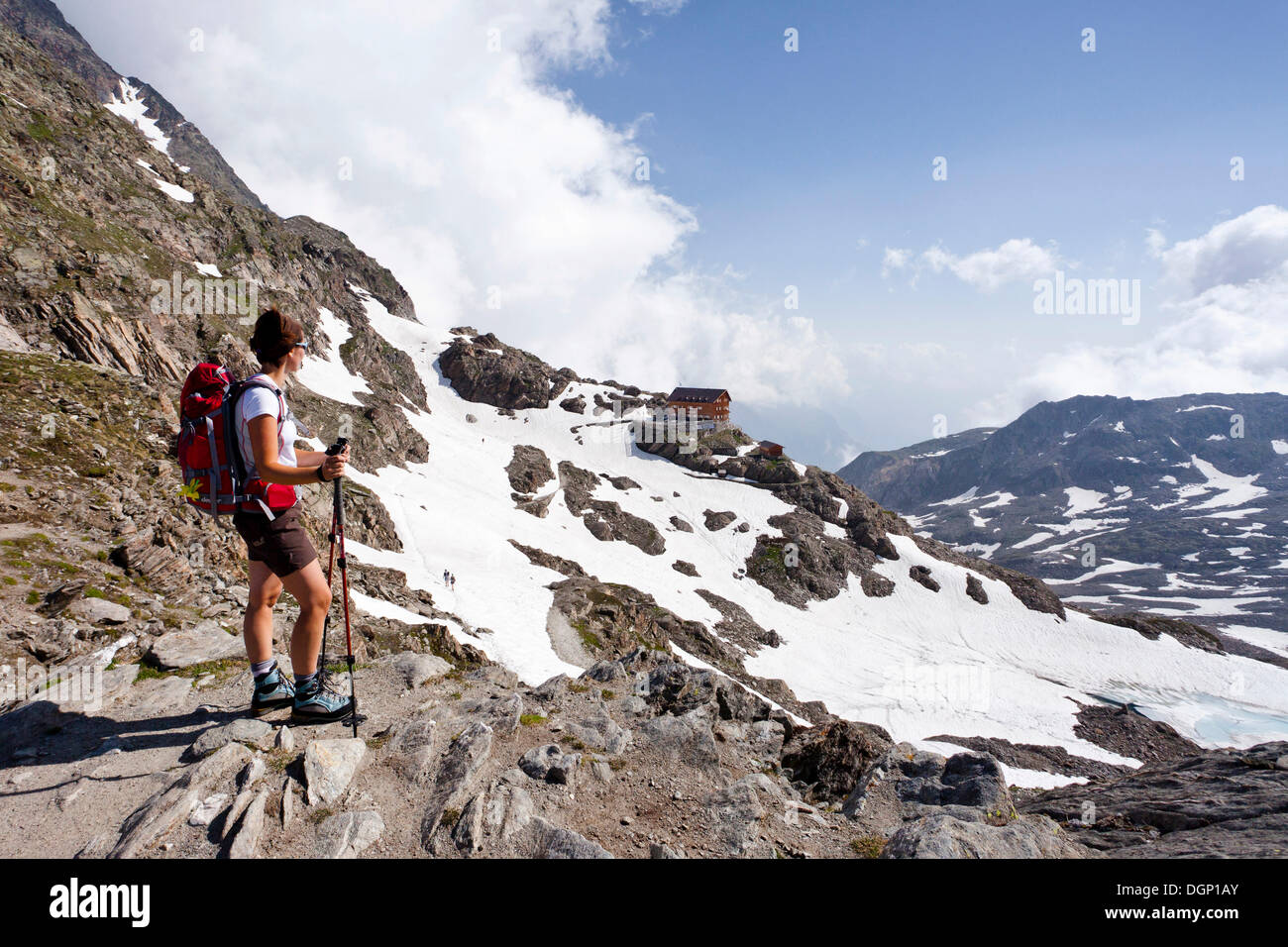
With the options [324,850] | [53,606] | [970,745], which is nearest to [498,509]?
[970,745]

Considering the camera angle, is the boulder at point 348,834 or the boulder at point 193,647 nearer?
the boulder at point 348,834

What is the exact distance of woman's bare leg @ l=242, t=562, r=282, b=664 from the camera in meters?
6.35

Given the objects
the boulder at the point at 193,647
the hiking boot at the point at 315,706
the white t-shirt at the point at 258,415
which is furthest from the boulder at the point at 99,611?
the white t-shirt at the point at 258,415

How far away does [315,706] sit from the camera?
23.4 ft

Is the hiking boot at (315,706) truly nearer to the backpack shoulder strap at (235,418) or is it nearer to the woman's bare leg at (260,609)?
the woman's bare leg at (260,609)

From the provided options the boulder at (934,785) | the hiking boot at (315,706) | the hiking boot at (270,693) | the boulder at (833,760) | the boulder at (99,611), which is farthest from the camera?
the boulder at (99,611)

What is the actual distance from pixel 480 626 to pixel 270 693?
3461 centimetres

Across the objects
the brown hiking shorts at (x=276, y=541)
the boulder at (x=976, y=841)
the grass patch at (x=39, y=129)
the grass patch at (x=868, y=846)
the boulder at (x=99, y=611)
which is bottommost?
the grass patch at (x=868, y=846)

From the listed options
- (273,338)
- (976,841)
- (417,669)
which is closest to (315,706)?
(417,669)

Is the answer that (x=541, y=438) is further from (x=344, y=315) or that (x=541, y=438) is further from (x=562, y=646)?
(x=562, y=646)

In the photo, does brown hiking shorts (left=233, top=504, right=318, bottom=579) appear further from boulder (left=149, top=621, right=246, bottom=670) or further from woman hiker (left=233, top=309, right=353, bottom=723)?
boulder (left=149, top=621, right=246, bottom=670)

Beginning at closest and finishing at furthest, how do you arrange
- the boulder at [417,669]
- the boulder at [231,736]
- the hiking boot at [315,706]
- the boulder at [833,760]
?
the boulder at [231,736] < the hiking boot at [315,706] < the boulder at [833,760] < the boulder at [417,669]

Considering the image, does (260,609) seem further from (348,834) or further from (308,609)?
(348,834)

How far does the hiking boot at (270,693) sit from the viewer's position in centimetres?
720
